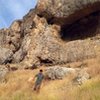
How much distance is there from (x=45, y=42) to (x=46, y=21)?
10.3 ft

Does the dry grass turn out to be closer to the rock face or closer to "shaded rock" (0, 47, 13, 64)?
the rock face

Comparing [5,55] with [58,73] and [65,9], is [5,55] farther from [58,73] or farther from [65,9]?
[58,73]

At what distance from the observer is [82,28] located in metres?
42.1

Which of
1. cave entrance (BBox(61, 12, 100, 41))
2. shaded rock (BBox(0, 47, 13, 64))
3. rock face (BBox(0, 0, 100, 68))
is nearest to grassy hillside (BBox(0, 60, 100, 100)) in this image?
rock face (BBox(0, 0, 100, 68))

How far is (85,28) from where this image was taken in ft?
138

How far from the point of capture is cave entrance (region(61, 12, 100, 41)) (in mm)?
40781

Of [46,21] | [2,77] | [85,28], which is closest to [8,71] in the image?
[2,77]

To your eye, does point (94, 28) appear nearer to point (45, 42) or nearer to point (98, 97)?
point (45, 42)

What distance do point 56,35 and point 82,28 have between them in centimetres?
344

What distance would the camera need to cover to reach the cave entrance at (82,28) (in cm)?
4078

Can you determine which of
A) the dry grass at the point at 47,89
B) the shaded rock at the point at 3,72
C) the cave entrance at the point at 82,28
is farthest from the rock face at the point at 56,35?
the dry grass at the point at 47,89

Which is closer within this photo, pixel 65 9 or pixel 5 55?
pixel 65 9

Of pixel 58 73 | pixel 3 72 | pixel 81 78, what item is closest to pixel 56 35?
pixel 3 72

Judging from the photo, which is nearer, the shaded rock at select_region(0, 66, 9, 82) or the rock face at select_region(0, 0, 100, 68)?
the shaded rock at select_region(0, 66, 9, 82)
